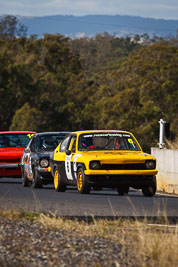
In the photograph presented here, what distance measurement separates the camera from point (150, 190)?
16.9 metres

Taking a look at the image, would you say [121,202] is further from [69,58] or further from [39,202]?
[69,58]

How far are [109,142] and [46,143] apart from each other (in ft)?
10.6

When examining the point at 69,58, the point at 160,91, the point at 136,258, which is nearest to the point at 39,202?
the point at 136,258

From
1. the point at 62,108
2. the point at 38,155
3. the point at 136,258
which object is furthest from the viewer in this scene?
the point at 62,108

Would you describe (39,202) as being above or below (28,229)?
below

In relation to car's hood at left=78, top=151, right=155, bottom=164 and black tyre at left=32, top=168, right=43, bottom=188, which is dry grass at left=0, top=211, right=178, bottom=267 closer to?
car's hood at left=78, top=151, right=155, bottom=164

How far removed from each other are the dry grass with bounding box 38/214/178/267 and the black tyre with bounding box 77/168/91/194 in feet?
17.0

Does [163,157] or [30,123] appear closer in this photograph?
[163,157]

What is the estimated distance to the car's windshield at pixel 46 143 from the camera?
19594mm

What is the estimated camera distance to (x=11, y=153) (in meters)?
21.7

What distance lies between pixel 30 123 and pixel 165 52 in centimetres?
1475

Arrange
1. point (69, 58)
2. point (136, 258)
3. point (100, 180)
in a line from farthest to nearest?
point (69, 58) → point (100, 180) → point (136, 258)

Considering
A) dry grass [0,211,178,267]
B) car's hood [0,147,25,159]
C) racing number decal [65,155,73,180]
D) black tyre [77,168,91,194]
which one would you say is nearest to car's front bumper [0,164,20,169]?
car's hood [0,147,25,159]

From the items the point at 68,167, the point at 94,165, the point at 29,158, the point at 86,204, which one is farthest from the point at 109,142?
the point at 29,158
